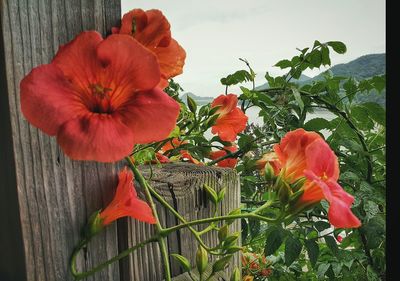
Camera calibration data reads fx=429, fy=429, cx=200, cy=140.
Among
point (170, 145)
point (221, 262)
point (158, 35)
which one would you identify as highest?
point (158, 35)

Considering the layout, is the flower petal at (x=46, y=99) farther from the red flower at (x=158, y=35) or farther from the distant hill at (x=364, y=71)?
the distant hill at (x=364, y=71)

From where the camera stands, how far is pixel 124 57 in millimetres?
417

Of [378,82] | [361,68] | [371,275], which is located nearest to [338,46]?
[378,82]

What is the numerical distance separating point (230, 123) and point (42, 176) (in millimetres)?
724

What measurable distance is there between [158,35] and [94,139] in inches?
7.5

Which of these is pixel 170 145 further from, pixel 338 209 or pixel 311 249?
pixel 338 209

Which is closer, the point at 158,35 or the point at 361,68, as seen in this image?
the point at 158,35

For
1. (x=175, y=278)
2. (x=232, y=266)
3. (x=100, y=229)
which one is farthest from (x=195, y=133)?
(x=100, y=229)

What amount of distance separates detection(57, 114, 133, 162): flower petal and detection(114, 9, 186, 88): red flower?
0.40 ft

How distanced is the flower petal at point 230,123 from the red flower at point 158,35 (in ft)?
1.93

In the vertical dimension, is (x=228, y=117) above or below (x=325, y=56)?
below

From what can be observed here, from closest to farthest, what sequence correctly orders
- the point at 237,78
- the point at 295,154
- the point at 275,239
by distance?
the point at 295,154 < the point at 275,239 < the point at 237,78

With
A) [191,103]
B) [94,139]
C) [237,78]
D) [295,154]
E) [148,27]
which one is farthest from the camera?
[237,78]

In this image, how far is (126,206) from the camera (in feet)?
1.72
